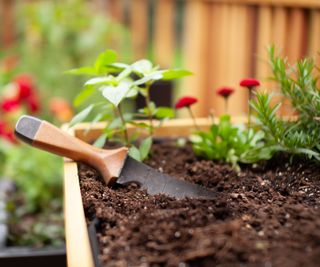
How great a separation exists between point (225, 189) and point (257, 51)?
5.27ft

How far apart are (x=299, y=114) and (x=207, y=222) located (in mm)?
582

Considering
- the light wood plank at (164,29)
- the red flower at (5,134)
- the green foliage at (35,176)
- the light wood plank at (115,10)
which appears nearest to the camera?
the green foliage at (35,176)

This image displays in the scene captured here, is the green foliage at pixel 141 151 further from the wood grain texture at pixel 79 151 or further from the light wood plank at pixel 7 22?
the light wood plank at pixel 7 22

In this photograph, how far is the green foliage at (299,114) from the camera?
125 cm

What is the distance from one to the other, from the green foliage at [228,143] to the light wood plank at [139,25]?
361 cm

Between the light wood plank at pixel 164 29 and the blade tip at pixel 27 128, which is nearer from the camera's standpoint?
the blade tip at pixel 27 128

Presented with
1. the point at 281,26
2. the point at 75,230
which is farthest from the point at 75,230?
the point at 281,26

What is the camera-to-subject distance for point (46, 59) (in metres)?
3.85

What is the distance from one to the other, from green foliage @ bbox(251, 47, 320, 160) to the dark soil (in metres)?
0.07

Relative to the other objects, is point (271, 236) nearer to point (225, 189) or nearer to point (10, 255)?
point (225, 189)

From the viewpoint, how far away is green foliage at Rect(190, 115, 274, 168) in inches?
57.1

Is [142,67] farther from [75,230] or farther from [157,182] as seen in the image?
[75,230]

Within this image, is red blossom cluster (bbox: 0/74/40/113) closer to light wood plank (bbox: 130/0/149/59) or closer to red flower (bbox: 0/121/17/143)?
red flower (bbox: 0/121/17/143)

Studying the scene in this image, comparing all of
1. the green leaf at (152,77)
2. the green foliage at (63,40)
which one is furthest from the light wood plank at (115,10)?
the green leaf at (152,77)
